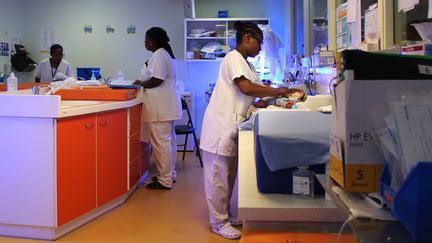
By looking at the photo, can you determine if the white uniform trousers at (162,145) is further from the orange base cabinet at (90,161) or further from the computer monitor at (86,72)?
the computer monitor at (86,72)

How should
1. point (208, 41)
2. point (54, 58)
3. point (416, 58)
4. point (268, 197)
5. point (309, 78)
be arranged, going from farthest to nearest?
point (208, 41)
point (54, 58)
point (309, 78)
point (268, 197)
point (416, 58)

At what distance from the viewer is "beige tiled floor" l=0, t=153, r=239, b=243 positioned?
2.72 m

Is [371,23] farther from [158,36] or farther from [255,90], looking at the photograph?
[158,36]

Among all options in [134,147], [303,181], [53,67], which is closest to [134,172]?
[134,147]

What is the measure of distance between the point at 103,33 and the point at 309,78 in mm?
3637

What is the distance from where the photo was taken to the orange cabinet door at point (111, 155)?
119 inches

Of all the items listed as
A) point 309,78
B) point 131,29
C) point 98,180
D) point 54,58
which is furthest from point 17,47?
point 309,78

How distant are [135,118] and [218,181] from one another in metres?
1.33

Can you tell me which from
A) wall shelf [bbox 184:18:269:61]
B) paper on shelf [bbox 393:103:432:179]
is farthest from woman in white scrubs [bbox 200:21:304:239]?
wall shelf [bbox 184:18:269:61]

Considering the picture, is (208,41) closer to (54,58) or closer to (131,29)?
(131,29)

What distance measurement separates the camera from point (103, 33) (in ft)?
19.4

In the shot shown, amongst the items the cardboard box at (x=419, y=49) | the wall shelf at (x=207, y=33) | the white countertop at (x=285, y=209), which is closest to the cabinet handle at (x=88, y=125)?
the white countertop at (x=285, y=209)

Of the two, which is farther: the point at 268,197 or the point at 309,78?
the point at 309,78

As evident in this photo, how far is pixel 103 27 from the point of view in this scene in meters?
5.91
